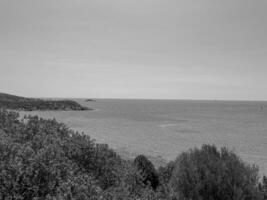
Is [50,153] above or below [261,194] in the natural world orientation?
above

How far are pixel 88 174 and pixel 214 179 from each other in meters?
3.52

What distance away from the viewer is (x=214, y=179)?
24.3 feet

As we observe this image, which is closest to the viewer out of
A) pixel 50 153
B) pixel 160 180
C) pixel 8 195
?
pixel 8 195

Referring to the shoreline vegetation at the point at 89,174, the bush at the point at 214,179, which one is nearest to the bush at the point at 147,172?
the shoreline vegetation at the point at 89,174

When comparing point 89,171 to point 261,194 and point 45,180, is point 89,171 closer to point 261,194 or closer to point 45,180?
point 45,180

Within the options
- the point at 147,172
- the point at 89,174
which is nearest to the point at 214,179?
the point at 89,174

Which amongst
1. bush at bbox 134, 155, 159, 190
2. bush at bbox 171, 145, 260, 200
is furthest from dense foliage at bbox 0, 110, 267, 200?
bush at bbox 134, 155, 159, 190

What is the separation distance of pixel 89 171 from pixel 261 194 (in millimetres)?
5118

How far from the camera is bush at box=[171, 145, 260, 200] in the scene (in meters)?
7.27

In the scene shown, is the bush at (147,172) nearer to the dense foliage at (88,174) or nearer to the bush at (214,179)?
the dense foliage at (88,174)

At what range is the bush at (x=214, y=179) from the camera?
7.27m

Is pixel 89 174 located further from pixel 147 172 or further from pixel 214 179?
pixel 147 172

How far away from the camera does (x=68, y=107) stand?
99438 mm

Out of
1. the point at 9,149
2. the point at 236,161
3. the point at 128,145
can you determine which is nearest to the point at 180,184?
the point at 236,161
